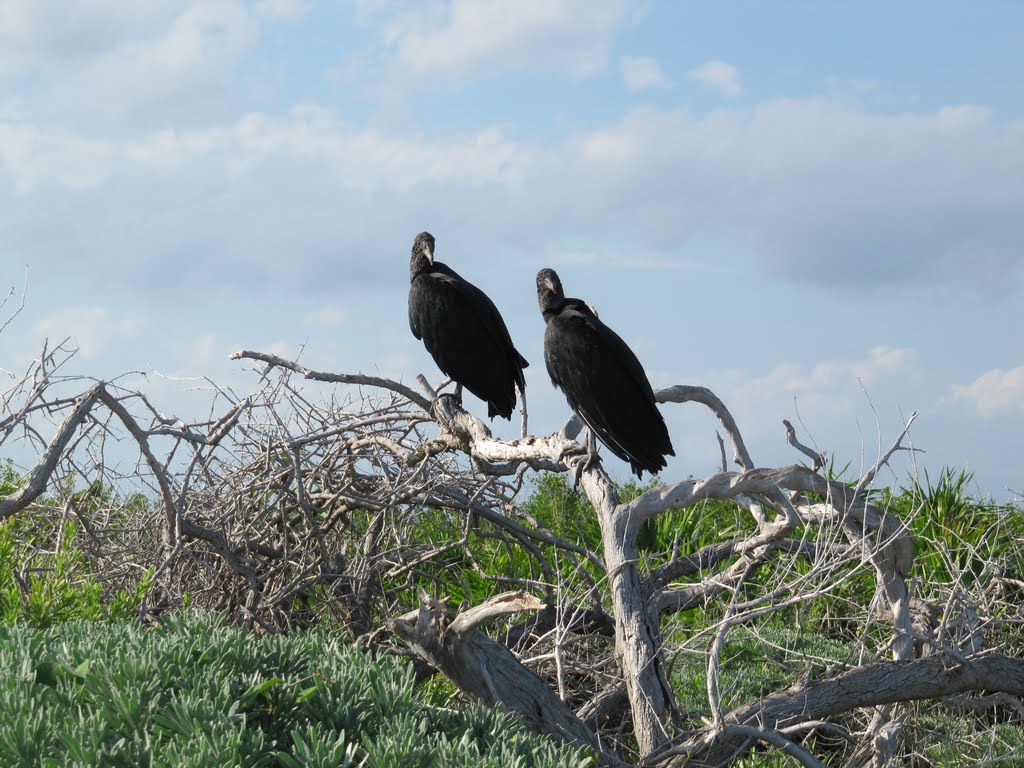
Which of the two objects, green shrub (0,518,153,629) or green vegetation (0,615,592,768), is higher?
green shrub (0,518,153,629)

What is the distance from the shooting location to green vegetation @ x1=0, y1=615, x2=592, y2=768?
82.9 inches

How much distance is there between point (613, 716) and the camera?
4.92 meters

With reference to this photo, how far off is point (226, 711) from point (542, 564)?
348cm

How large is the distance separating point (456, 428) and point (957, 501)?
18.6 ft

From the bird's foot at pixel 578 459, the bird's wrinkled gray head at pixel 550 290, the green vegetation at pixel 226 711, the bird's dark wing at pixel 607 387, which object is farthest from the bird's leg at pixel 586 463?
the green vegetation at pixel 226 711

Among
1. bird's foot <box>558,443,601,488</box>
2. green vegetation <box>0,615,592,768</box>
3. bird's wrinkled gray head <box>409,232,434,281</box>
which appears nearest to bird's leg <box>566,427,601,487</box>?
bird's foot <box>558,443,601,488</box>

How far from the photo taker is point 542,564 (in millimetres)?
5668

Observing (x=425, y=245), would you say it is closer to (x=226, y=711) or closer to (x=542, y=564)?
(x=542, y=564)

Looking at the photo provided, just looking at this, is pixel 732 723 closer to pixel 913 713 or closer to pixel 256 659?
pixel 256 659

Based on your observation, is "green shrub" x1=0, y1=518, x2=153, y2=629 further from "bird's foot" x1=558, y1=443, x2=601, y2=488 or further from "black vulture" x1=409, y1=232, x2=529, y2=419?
"black vulture" x1=409, y1=232, x2=529, y2=419

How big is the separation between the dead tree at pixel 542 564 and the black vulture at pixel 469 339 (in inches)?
11.9

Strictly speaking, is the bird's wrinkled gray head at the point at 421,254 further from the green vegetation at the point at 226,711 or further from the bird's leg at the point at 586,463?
the green vegetation at the point at 226,711

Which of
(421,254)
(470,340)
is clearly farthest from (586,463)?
(421,254)

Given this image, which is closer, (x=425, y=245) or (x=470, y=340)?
(x=470, y=340)
